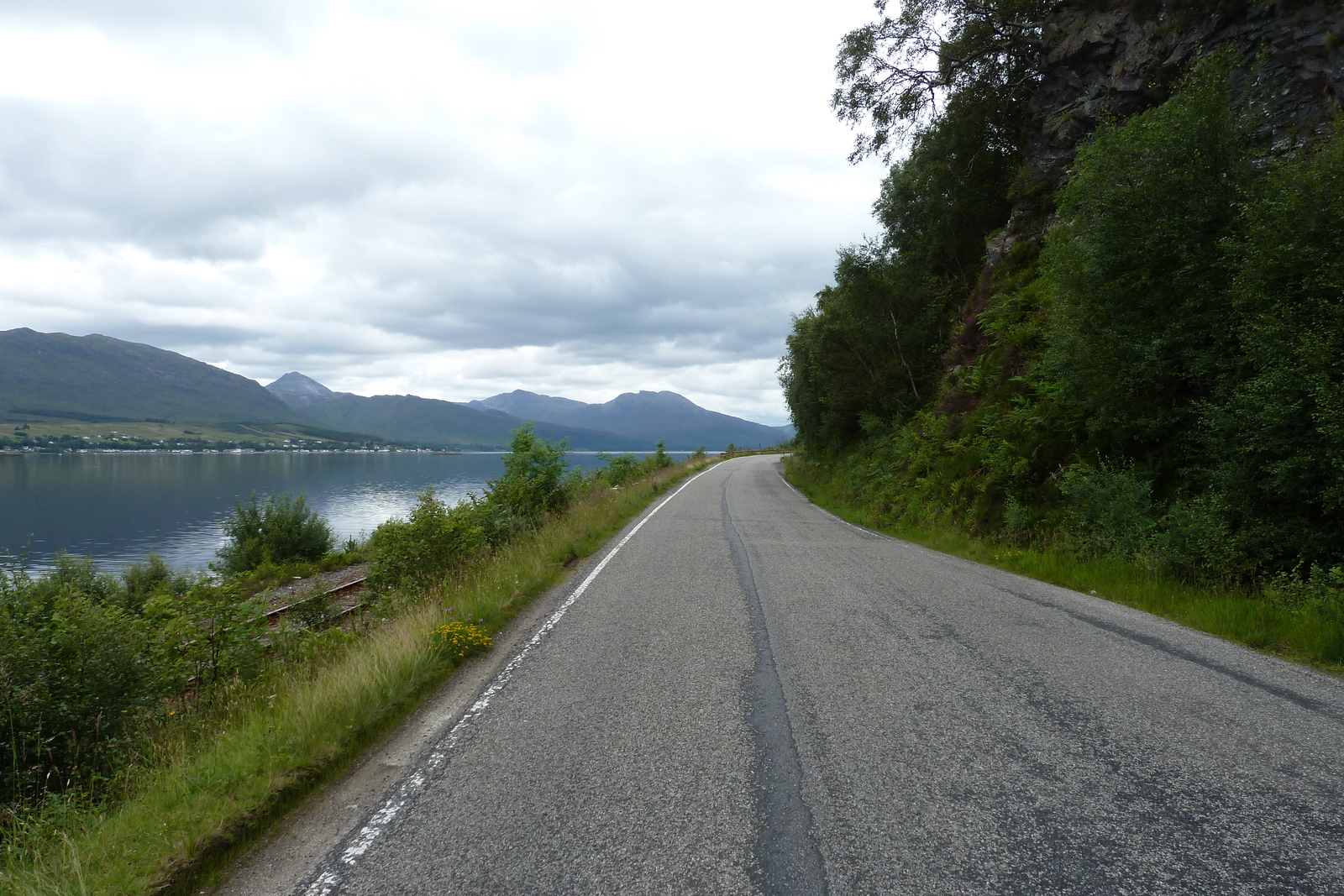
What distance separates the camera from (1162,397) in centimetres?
1041

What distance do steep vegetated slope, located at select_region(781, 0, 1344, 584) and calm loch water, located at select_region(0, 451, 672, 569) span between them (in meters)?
17.7

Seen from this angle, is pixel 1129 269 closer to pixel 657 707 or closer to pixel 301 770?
pixel 657 707

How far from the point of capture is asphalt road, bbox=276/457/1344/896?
2.73 metres

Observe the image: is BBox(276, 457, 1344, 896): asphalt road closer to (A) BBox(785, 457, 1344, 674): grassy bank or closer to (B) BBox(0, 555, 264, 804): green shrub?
(A) BBox(785, 457, 1344, 674): grassy bank

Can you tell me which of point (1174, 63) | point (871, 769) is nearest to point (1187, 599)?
point (871, 769)

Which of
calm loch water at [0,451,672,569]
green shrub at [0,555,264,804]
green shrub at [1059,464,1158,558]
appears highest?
green shrub at [1059,464,1158,558]

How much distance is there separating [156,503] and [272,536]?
47107mm

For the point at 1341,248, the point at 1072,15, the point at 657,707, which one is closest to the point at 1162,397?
the point at 1341,248

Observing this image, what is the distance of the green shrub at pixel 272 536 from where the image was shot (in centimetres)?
2497

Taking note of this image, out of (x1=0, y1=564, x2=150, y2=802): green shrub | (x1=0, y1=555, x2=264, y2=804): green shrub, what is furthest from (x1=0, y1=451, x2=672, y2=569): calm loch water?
(x1=0, y1=564, x2=150, y2=802): green shrub

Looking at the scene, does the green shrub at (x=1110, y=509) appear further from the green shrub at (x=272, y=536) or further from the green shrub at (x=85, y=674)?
the green shrub at (x=272, y=536)

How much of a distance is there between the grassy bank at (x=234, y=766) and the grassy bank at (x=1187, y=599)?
7835 millimetres

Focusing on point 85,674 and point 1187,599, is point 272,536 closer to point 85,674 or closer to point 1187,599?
point 85,674

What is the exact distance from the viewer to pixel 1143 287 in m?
10.1
